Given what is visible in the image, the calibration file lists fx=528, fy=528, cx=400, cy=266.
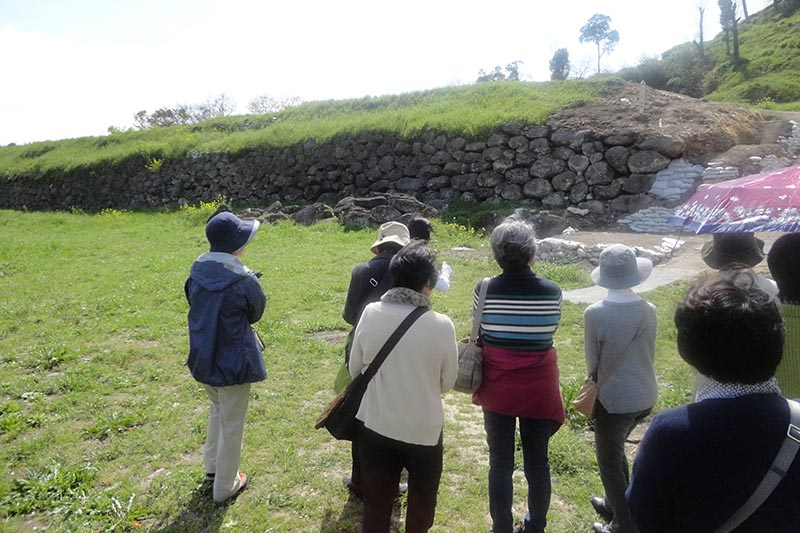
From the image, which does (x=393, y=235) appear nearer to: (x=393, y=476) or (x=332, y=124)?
(x=393, y=476)

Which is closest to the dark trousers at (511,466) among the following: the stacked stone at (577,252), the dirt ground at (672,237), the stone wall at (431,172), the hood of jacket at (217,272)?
the hood of jacket at (217,272)

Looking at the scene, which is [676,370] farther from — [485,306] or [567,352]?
[485,306]

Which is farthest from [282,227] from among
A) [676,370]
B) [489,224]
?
[676,370]

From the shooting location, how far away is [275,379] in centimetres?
498

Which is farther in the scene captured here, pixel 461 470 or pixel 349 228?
pixel 349 228

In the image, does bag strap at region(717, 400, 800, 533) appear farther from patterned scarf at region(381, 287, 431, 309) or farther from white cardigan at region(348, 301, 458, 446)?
patterned scarf at region(381, 287, 431, 309)

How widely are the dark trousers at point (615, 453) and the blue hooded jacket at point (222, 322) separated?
186cm

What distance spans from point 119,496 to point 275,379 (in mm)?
1824

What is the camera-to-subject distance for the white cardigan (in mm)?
2271

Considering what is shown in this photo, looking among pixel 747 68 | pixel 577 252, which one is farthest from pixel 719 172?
pixel 747 68

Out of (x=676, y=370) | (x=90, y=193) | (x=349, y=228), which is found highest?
(x=90, y=193)

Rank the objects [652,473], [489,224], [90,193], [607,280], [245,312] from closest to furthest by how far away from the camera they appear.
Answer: [652,473]
[607,280]
[245,312]
[489,224]
[90,193]

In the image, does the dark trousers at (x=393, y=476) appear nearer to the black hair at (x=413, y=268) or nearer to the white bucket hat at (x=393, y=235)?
the black hair at (x=413, y=268)

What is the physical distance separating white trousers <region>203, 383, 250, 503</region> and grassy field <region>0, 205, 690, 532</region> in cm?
14
